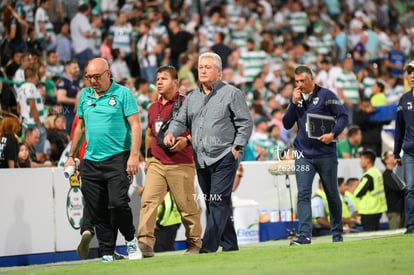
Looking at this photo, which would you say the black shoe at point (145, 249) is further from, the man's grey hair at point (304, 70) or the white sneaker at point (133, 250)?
the man's grey hair at point (304, 70)

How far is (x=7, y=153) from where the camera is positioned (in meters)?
14.2

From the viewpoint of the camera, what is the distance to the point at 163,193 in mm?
12234

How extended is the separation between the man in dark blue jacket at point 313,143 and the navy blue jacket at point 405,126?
1.51 metres

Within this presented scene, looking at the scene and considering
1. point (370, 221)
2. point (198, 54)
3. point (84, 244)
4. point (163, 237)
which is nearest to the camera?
point (84, 244)

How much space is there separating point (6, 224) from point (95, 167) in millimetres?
3224

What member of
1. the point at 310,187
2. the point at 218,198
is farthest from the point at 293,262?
the point at 310,187

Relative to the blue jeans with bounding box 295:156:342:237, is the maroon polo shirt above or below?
above

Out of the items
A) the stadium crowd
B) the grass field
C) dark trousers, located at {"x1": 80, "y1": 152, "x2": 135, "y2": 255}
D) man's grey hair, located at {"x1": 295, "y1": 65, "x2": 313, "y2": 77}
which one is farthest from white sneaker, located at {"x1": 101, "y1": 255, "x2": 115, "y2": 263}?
the stadium crowd

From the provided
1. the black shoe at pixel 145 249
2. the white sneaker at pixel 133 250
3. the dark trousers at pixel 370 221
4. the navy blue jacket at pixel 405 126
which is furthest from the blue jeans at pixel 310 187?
the dark trousers at pixel 370 221

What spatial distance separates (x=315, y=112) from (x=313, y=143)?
15.7 inches

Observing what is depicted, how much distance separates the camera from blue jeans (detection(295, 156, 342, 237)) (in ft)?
40.5

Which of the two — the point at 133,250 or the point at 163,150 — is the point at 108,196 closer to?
the point at 133,250

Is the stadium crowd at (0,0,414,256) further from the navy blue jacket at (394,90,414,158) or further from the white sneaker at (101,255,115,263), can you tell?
the navy blue jacket at (394,90,414,158)

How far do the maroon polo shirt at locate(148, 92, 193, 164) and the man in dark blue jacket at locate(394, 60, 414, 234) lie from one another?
326 cm
